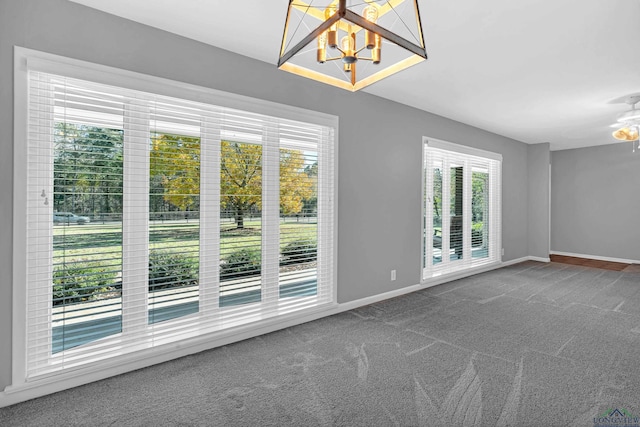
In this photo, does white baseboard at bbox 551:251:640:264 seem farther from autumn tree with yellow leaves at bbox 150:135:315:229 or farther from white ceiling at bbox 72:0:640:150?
autumn tree with yellow leaves at bbox 150:135:315:229

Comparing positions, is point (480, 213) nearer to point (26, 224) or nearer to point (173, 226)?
point (173, 226)

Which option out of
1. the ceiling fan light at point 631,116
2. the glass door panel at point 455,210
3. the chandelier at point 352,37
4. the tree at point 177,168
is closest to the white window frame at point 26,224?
the tree at point 177,168

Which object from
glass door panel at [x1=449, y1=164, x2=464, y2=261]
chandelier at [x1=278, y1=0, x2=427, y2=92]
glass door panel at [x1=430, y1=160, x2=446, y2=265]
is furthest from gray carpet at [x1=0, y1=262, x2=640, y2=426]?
chandelier at [x1=278, y1=0, x2=427, y2=92]

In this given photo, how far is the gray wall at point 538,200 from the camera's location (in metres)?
6.33

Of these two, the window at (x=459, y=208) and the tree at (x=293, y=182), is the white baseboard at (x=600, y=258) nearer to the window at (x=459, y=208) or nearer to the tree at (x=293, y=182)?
the window at (x=459, y=208)

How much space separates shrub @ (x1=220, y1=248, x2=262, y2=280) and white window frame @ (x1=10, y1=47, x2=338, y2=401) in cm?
24

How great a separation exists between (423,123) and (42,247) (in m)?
4.17

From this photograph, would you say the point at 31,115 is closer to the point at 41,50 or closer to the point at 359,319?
the point at 41,50

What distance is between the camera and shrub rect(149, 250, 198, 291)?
2355 mm

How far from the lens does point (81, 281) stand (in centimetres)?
210

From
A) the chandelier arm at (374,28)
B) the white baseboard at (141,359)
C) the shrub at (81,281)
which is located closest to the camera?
the chandelier arm at (374,28)

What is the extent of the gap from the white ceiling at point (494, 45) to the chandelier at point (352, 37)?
7.1 inches

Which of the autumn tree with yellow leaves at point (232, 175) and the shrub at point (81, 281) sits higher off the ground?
the autumn tree with yellow leaves at point (232, 175)

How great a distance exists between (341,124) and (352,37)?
6.34 ft
